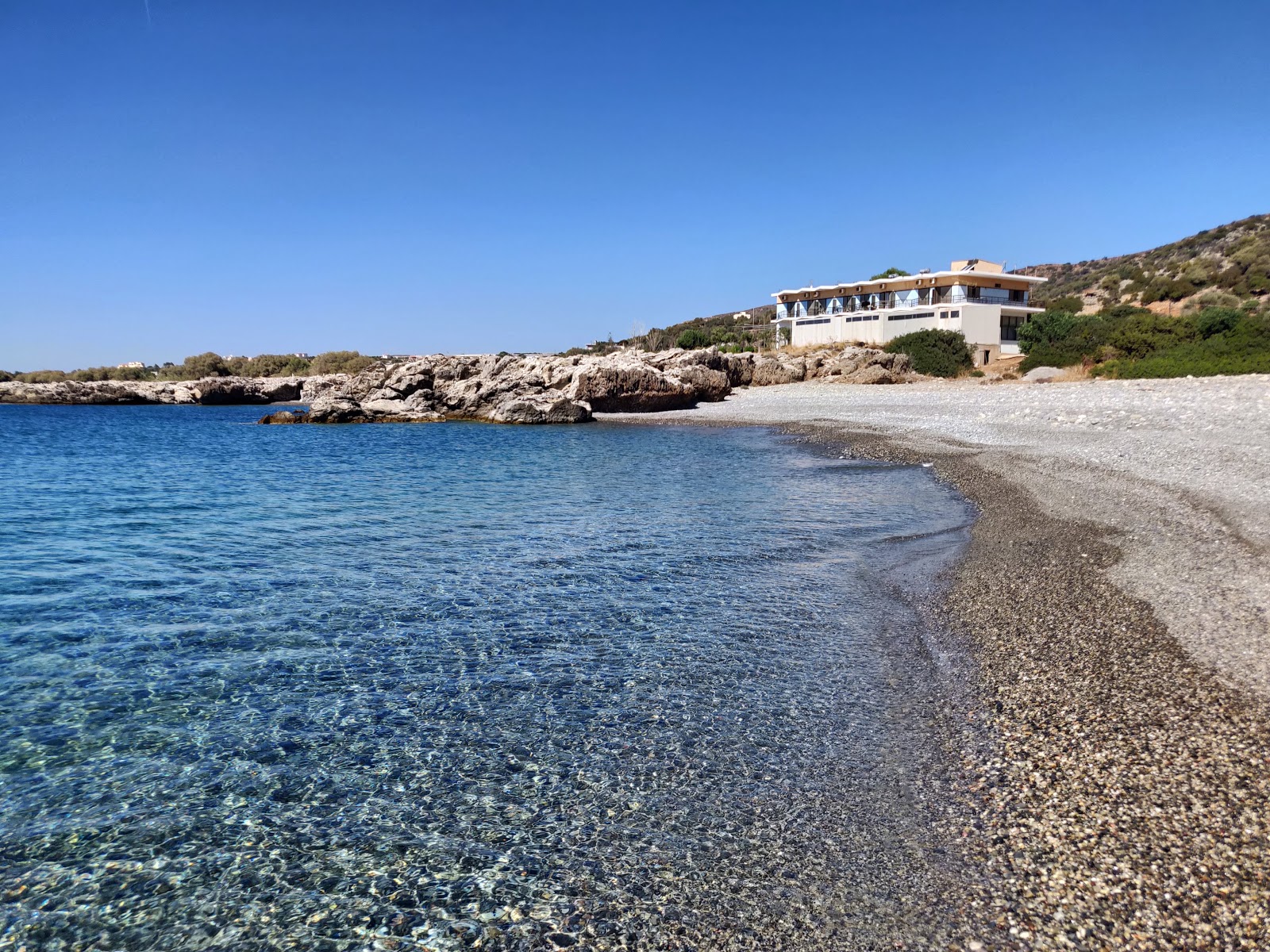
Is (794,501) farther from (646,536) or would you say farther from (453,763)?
(453,763)

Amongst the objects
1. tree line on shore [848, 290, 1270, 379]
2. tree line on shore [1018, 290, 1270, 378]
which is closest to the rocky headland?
tree line on shore [848, 290, 1270, 379]

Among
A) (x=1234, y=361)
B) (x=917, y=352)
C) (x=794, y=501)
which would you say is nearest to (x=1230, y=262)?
(x=917, y=352)

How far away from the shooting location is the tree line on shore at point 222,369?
98562 millimetres

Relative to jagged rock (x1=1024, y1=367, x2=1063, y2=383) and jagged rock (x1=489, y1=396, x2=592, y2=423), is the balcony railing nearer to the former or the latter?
jagged rock (x1=1024, y1=367, x2=1063, y2=383)

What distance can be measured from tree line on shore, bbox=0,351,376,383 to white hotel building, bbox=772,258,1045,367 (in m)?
58.7

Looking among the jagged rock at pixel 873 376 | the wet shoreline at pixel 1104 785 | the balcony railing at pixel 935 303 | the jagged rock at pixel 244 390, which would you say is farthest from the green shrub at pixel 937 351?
the jagged rock at pixel 244 390

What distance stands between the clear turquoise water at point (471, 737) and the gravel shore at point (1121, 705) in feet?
1.59

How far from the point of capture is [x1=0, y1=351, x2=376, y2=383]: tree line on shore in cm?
9856

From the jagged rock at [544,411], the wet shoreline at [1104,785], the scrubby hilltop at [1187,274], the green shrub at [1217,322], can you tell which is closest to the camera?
the wet shoreline at [1104,785]

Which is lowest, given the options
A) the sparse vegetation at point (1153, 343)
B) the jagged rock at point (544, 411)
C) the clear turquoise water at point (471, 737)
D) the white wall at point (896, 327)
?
the clear turquoise water at point (471, 737)

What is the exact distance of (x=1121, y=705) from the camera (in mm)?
5379

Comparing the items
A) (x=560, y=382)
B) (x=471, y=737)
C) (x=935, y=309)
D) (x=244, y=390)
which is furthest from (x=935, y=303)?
(x=244, y=390)

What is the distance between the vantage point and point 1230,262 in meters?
62.8

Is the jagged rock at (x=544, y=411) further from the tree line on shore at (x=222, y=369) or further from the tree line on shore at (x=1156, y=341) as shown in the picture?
the tree line on shore at (x=222, y=369)
